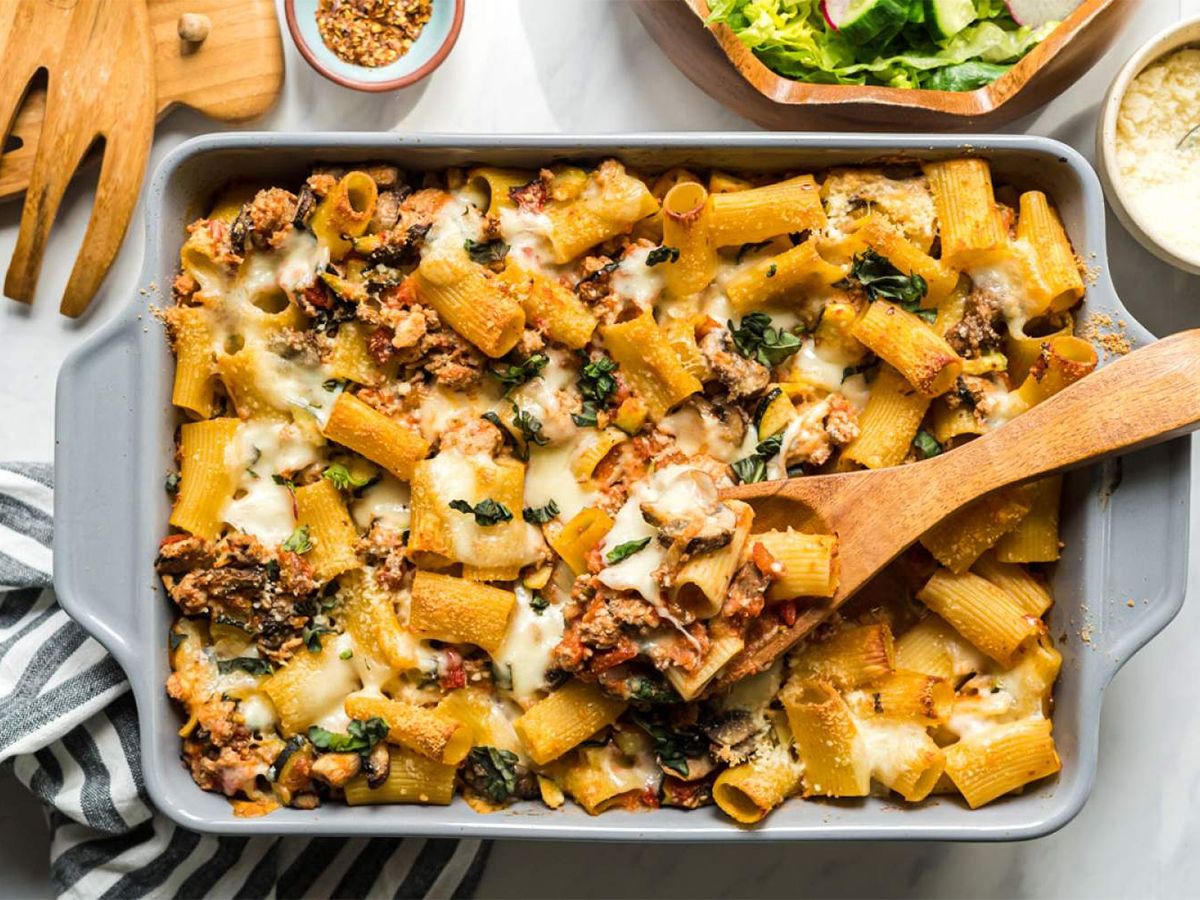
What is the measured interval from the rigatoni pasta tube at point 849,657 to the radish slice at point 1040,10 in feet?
4.98

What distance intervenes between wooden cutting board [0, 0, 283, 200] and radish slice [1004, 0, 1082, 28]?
1.77 m

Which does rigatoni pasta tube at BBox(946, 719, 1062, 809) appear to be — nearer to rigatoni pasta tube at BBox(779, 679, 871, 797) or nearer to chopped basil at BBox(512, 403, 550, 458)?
rigatoni pasta tube at BBox(779, 679, 871, 797)

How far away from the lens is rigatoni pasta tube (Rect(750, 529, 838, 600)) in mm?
2463

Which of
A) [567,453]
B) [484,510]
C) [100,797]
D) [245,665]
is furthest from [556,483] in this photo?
[100,797]

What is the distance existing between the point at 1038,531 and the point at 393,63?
1795 mm

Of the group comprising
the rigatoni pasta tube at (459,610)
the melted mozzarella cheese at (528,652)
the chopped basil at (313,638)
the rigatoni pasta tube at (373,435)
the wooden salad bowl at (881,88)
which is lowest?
the chopped basil at (313,638)

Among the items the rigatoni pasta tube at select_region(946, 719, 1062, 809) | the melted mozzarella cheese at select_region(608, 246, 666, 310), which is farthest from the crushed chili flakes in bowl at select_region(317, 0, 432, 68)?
the rigatoni pasta tube at select_region(946, 719, 1062, 809)

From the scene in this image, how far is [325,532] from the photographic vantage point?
2607 millimetres

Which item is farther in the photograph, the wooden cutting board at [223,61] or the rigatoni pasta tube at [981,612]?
the wooden cutting board at [223,61]

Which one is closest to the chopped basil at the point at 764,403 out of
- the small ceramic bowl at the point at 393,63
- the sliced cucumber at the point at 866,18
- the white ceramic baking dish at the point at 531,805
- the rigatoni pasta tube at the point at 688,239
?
the rigatoni pasta tube at the point at 688,239

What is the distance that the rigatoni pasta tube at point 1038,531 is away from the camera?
104 inches

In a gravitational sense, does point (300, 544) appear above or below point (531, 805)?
above

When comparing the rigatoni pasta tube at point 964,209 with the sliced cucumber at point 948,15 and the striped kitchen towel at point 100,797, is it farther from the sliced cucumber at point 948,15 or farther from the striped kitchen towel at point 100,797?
the striped kitchen towel at point 100,797

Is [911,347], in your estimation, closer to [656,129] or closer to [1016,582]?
[1016,582]
